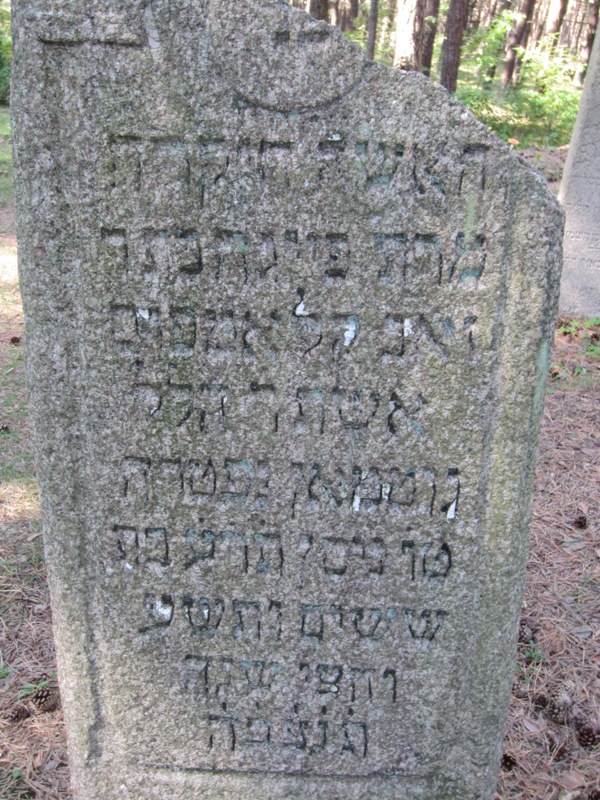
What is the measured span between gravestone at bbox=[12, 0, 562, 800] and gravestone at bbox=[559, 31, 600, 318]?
4460 mm

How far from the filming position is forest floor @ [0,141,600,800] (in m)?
2.28

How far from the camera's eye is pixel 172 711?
1.97 meters

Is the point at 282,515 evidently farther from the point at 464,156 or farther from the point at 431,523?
the point at 464,156

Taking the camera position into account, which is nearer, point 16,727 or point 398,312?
point 398,312

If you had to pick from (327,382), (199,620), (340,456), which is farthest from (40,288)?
(199,620)

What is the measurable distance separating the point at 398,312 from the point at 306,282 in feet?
0.73

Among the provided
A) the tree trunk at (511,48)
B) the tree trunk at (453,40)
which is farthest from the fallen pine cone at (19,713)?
the tree trunk at (511,48)

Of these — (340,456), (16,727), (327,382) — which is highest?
(327,382)

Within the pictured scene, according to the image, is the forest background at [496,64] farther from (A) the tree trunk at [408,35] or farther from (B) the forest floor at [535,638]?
(B) the forest floor at [535,638]

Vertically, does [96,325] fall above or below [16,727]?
above

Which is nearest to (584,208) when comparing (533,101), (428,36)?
(428,36)

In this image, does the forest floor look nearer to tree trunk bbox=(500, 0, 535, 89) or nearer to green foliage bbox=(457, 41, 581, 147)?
green foliage bbox=(457, 41, 581, 147)

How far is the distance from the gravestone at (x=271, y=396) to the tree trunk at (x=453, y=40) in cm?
1086

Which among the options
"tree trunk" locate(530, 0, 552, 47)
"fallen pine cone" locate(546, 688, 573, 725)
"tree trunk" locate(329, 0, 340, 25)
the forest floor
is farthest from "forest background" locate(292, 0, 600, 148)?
"fallen pine cone" locate(546, 688, 573, 725)
